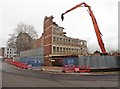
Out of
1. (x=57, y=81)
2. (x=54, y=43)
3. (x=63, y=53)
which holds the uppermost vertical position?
(x=54, y=43)

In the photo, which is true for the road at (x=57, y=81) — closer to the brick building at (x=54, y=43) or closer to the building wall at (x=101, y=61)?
the building wall at (x=101, y=61)

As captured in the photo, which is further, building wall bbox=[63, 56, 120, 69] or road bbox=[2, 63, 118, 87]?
building wall bbox=[63, 56, 120, 69]

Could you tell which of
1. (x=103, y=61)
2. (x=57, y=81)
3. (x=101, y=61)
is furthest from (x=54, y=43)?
(x=57, y=81)

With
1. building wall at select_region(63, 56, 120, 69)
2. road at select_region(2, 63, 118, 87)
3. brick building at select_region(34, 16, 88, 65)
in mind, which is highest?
brick building at select_region(34, 16, 88, 65)

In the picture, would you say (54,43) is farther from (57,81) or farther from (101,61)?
(57,81)

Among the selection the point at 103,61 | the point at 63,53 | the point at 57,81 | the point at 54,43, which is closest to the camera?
the point at 57,81

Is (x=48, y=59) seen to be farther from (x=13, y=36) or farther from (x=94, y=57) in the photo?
(x=13, y=36)

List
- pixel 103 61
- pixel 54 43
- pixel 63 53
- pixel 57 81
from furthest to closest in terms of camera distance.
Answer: pixel 63 53 < pixel 54 43 < pixel 103 61 < pixel 57 81

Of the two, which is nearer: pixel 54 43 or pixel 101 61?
pixel 101 61

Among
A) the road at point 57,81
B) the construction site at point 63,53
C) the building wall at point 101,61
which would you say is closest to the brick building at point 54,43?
the construction site at point 63,53

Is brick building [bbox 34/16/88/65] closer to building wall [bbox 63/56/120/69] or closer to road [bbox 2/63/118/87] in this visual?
building wall [bbox 63/56/120/69]

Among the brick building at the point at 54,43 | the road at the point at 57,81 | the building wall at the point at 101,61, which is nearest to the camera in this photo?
the road at the point at 57,81

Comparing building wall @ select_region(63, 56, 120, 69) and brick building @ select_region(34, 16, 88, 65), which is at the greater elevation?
brick building @ select_region(34, 16, 88, 65)

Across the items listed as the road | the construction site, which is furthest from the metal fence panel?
the road
